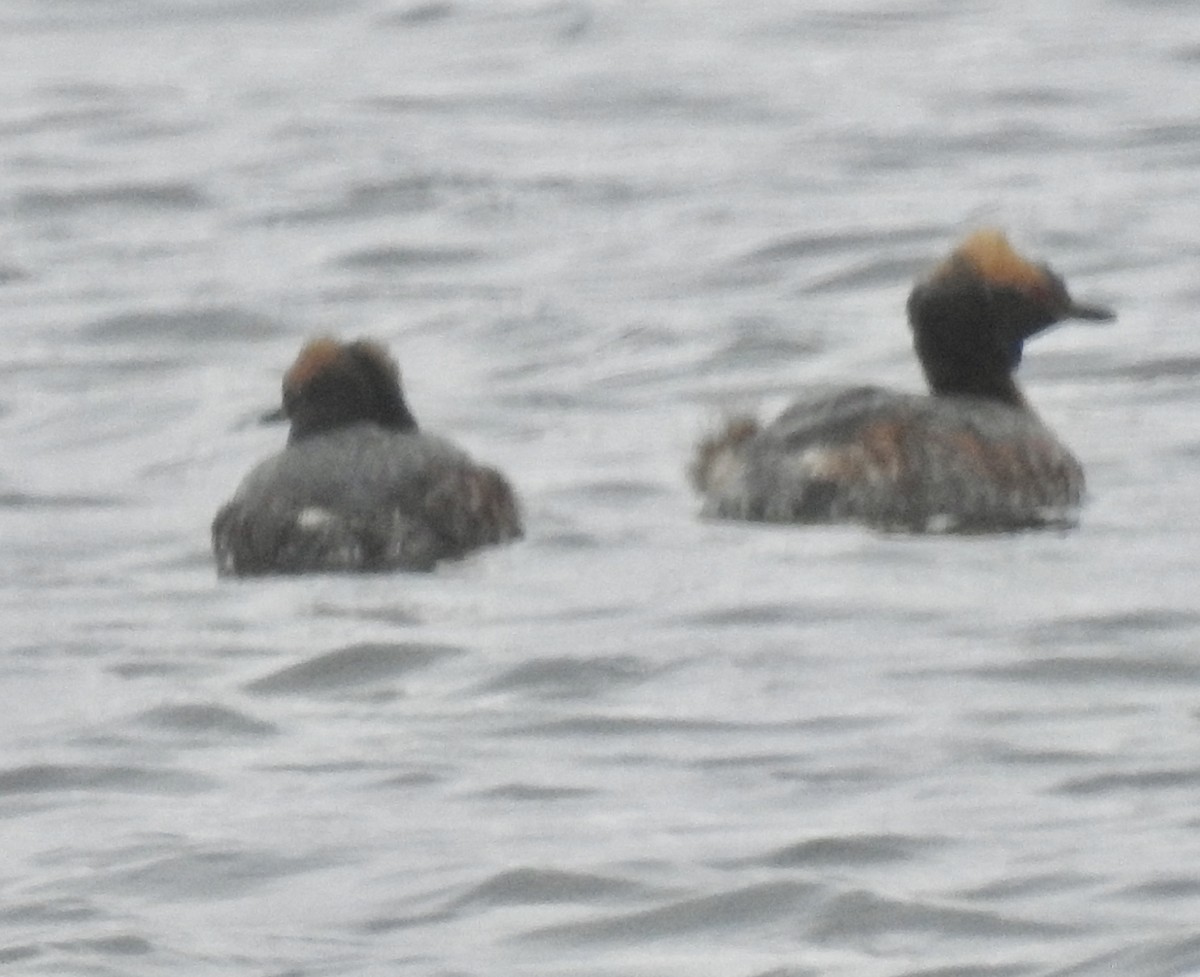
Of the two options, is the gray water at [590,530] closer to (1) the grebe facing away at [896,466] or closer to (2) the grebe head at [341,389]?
(1) the grebe facing away at [896,466]

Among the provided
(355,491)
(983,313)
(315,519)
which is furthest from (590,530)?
(983,313)

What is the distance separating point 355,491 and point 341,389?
71cm

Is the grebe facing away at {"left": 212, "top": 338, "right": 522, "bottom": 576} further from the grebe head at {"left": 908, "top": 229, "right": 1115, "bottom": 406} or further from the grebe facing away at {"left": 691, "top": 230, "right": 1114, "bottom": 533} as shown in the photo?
the grebe head at {"left": 908, "top": 229, "right": 1115, "bottom": 406}

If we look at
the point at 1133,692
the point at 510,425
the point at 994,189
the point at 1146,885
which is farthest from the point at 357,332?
the point at 1146,885

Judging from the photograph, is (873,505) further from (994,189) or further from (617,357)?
(994,189)

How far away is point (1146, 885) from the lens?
414 inches

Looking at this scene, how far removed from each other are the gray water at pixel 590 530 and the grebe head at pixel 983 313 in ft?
1.68

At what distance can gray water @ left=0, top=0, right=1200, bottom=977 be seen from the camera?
35.3ft

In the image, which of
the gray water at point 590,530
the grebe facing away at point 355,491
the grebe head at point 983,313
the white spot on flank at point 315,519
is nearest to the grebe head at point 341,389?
the grebe facing away at point 355,491

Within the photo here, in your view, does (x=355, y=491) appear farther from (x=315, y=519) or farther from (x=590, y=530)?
(x=590, y=530)

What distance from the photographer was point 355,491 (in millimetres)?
Result: 14539

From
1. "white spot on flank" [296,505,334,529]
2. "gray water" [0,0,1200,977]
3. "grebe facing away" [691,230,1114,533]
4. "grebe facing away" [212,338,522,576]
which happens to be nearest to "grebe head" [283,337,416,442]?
"grebe facing away" [212,338,522,576]

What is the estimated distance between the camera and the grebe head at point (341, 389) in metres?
15.2

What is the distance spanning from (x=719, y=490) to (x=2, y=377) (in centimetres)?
454
